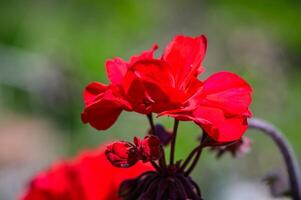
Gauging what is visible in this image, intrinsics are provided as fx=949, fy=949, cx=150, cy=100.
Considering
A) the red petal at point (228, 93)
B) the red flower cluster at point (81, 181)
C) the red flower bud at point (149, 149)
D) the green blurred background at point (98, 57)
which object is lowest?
the red flower bud at point (149, 149)

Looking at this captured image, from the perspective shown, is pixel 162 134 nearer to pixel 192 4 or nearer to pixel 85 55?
pixel 85 55

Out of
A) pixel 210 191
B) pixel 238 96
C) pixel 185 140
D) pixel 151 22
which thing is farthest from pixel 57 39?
pixel 238 96

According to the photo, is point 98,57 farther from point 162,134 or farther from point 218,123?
point 218,123

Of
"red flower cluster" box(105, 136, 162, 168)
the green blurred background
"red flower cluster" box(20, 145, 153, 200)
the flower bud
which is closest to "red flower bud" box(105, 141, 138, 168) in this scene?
"red flower cluster" box(105, 136, 162, 168)

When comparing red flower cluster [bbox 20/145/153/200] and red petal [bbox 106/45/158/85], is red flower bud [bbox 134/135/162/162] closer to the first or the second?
red petal [bbox 106/45/158/85]

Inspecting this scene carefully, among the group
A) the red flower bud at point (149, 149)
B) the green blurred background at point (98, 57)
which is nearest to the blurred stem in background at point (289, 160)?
the red flower bud at point (149, 149)

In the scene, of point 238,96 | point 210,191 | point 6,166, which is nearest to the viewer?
point 238,96

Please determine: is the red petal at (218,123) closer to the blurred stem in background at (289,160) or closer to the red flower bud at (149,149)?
the red flower bud at (149,149)

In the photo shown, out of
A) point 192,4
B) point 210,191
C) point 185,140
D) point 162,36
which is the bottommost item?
point 210,191
